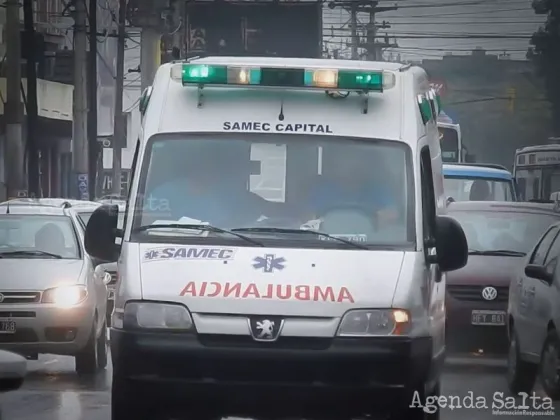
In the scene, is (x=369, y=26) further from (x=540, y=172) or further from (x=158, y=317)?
(x=158, y=317)

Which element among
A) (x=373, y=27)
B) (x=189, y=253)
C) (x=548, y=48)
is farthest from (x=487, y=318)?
(x=373, y=27)

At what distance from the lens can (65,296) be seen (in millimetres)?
14203

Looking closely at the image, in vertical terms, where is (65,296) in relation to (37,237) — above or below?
below

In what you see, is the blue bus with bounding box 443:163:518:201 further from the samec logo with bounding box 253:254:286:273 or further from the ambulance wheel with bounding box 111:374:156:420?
the ambulance wheel with bounding box 111:374:156:420

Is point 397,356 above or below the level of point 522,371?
above

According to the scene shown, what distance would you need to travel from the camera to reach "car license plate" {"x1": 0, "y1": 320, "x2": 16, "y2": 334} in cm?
1401

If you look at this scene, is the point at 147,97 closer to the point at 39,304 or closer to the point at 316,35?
the point at 39,304

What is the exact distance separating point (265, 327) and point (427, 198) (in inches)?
66.5

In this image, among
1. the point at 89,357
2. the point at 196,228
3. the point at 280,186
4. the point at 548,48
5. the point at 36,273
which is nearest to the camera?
the point at 196,228

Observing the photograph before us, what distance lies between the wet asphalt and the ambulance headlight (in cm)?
250

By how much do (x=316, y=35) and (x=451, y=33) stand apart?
32.8 ft

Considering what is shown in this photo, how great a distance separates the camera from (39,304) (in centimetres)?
1408

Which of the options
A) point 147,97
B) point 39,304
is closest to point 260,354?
point 147,97

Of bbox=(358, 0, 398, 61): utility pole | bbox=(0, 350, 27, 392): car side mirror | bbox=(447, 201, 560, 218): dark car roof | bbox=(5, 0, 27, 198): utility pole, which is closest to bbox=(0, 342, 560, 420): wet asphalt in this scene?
bbox=(447, 201, 560, 218): dark car roof
